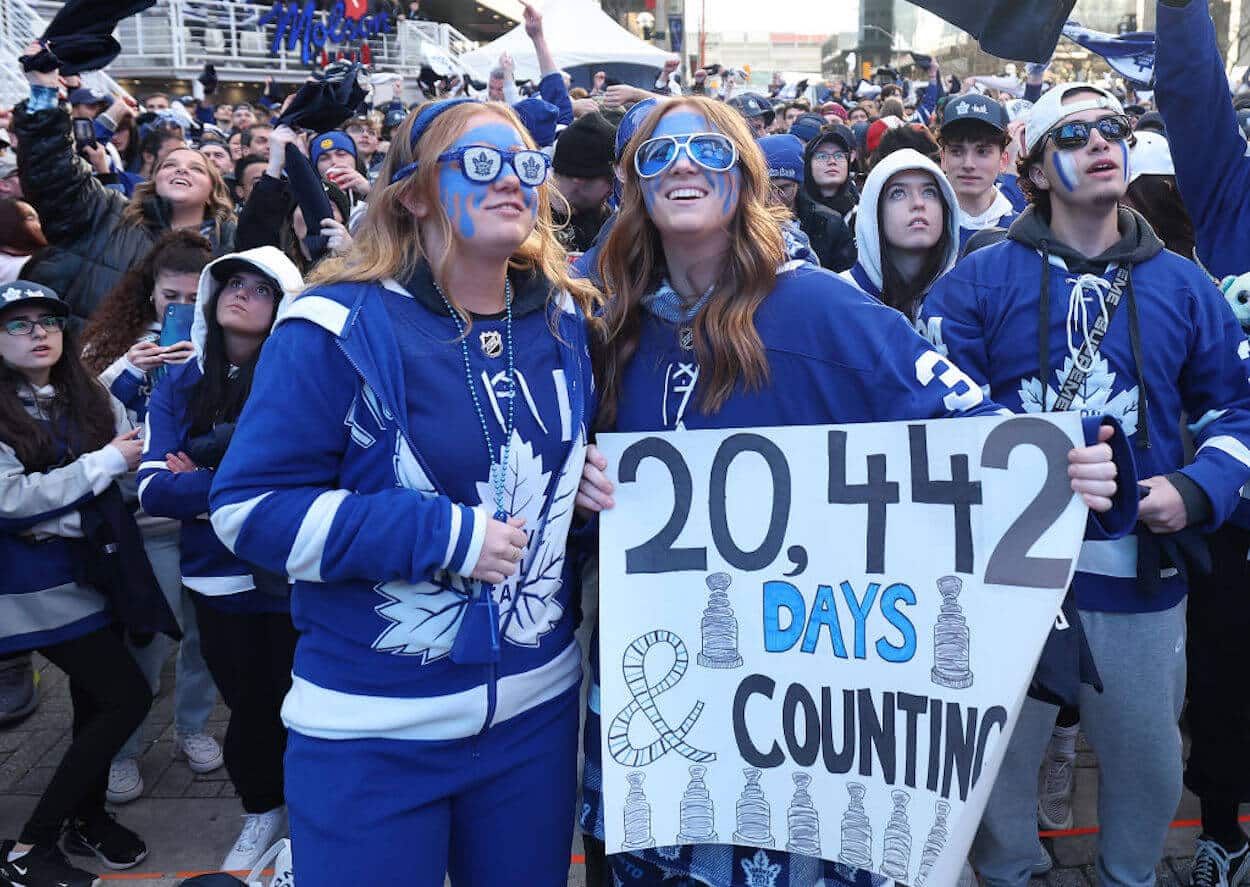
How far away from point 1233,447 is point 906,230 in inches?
56.4

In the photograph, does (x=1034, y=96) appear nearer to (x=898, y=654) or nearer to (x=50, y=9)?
(x=898, y=654)

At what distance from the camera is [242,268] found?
142 inches

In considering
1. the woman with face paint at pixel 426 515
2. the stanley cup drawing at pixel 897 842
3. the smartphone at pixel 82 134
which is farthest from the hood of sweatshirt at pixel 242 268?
the smartphone at pixel 82 134

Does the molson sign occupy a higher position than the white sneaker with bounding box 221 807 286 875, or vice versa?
the molson sign

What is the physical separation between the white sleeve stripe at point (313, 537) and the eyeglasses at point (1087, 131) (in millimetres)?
1987

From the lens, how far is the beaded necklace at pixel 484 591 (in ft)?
6.86

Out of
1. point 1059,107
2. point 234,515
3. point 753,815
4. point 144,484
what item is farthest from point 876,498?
point 144,484

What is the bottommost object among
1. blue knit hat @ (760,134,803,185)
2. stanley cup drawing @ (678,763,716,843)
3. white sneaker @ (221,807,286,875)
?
white sneaker @ (221,807,286,875)

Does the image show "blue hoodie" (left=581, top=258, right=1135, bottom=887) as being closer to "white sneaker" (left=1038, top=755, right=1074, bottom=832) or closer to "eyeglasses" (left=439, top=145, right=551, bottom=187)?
"eyeglasses" (left=439, top=145, right=551, bottom=187)

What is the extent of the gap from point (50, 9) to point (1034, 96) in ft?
88.4

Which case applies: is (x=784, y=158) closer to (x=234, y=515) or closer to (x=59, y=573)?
(x=59, y=573)

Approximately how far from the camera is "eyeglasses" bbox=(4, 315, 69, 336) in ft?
12.2

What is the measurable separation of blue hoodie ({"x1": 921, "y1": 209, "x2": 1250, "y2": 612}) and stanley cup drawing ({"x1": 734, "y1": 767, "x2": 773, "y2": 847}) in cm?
102

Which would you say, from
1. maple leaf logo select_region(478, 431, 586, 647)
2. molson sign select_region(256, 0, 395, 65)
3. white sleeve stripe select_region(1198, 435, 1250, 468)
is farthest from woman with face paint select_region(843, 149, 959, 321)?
molson sign select_region(256, 0, 395, 65)
